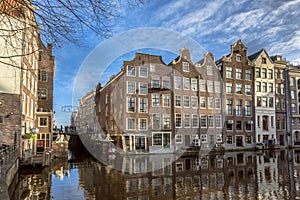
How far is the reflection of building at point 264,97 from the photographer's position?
42750 mm

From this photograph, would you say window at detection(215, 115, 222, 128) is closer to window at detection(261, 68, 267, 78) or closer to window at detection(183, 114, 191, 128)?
window at detection(183, 114, 191, 128)

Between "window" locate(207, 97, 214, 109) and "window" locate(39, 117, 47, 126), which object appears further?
"window" locate(207, 97, 214, 109)

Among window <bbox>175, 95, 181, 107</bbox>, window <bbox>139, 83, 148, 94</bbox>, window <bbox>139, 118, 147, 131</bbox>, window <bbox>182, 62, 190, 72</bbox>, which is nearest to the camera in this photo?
window <bbox>139, 118, 147, 131</bbox>

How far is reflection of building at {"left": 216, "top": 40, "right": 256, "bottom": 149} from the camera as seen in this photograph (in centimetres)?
4009

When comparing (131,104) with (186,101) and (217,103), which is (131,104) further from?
(217,103)

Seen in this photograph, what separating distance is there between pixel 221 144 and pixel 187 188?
87.5ft

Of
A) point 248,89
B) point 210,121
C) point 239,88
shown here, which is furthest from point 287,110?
point 210,121

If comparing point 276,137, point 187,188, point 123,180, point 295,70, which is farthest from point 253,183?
point 295,70

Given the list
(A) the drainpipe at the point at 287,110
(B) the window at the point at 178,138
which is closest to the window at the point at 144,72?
(B) the window at the point at 178,138

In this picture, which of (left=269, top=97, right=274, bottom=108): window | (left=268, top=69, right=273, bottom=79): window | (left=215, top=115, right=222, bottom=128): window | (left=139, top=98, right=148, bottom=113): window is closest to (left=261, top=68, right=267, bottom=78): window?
(left=268, top=69, right=273, bottom=79): window

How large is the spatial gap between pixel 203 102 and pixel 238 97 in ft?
24.5

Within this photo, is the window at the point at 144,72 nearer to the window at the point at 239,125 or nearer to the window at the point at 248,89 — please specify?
the window at the point at 239,125

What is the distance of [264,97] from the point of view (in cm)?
4384

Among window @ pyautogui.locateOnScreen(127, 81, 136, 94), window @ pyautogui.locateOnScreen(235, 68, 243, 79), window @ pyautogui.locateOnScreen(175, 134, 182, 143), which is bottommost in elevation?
window @ pyautogui.locateOnScreen(175, 134, 182, 143)
